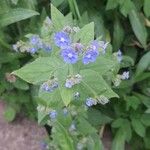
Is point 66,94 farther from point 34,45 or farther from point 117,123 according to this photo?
point 117,123

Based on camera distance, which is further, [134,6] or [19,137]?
[19,137]

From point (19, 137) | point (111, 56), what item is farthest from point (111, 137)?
point (111, 56)

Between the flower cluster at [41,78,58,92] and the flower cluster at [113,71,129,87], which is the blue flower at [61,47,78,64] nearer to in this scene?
the flower cluster at [41,78,58,92]

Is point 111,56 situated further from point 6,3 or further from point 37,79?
point 6,3

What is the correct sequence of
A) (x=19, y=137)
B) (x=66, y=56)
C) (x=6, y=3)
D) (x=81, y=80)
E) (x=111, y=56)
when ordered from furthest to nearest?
(x=19, y=137) → (x=6, y=3) → (x=111, y=56) → (x=81, y=80) → (x=66, y=56)

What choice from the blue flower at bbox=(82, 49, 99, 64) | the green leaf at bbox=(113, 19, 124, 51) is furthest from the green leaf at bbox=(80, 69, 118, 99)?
the green leaf at bbox=(113, 19, 124, 51)

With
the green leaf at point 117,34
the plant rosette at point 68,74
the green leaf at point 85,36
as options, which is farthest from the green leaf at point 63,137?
the green leaf at point 117,34

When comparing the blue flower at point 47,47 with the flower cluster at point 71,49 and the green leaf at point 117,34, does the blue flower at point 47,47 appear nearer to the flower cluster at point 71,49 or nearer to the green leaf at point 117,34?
the flower cluster at point 71,49
